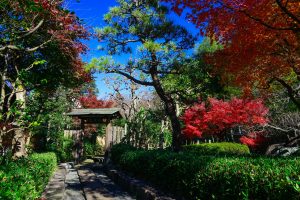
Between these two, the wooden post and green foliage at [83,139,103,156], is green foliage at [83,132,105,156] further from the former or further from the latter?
the wooden post

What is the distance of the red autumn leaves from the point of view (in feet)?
64.1

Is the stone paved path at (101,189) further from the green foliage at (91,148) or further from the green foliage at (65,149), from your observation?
the green foliage at (91,148)

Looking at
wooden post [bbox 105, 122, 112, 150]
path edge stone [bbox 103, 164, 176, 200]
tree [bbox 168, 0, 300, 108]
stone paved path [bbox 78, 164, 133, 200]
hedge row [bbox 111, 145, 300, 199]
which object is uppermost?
tree [bbox 168, 0, 300, 108]

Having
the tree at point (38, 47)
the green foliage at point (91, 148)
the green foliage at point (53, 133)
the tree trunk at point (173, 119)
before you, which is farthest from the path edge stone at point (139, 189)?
the green foliage at point (91, 148)

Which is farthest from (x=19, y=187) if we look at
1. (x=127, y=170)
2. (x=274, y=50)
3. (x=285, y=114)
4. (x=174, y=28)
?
(x=285, y=114)

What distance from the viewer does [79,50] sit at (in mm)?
9320

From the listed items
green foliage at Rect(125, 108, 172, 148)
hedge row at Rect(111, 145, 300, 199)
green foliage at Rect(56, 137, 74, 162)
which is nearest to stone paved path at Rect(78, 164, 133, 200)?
hedge row at Rect(111, 145, 300, 199)

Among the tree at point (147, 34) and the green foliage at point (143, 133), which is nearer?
the tree at point (147, 34)

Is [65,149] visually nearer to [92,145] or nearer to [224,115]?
[92,145]

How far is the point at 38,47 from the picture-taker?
7332 mm

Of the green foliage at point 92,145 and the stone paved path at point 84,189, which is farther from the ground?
the green foliage at point 92,145

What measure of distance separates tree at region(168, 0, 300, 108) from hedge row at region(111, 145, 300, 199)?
4.05 m

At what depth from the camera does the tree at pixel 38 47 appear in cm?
684

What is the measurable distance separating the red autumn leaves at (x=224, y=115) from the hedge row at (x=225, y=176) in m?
11.9
